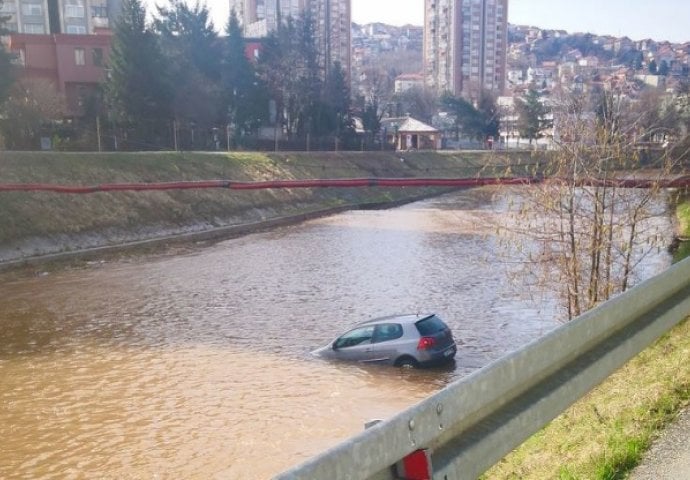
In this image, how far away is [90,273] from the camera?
26.7 meters

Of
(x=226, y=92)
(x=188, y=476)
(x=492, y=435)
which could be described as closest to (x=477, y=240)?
(x=188, y=476)

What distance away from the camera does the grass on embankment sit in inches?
158

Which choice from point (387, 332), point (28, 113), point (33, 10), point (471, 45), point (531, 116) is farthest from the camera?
point (471, 45)

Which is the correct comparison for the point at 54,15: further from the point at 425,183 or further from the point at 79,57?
the point at 425,183

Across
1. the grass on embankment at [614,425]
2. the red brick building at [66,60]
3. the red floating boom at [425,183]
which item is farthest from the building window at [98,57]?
the grass on embankment at [614,425]

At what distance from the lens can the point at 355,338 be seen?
15461 mm

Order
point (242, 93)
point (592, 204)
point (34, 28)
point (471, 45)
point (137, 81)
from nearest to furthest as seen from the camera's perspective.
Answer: point (592, 204), point (137, 81), point (242, 93), point (34, 28), point (471, 45)

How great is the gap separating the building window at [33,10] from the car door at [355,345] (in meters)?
80.6

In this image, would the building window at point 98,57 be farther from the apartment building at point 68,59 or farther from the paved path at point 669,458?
the paved path at point 669,458

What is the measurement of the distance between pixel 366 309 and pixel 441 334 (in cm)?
592

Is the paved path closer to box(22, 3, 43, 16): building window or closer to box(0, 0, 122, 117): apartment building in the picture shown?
box(0, 0, 122, 117): apartment building

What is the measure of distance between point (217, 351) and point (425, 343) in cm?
524

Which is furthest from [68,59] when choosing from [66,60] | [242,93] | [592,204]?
[592,204]

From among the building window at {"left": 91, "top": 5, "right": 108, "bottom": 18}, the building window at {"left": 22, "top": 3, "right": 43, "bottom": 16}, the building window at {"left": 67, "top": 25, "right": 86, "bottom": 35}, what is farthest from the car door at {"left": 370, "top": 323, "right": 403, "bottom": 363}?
the building window at {"left": 22, "top": 3, "right": 43, "bottom": 16}
